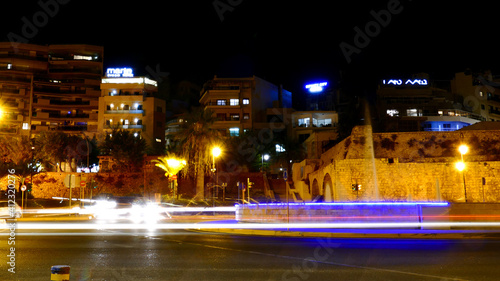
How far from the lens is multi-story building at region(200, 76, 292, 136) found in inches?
2741

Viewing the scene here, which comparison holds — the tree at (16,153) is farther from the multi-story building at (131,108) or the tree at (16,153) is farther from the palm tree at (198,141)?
the palm tree at (198,141)

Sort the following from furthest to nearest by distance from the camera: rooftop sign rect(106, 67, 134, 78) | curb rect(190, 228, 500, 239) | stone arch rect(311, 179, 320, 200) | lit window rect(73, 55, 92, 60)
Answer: lit window rect(73, 55, 92, 60)
rooftop sign rect(106, 67, 134, 78)
stone arch rect(311, 179, 320, 200)
curb rect(190, 228, 500, 239)

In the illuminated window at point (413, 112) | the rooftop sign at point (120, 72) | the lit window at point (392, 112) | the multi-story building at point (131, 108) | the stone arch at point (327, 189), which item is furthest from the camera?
the rooftop sign at point (120, 72)

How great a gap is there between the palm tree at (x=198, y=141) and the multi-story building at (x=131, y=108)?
29.6 metres

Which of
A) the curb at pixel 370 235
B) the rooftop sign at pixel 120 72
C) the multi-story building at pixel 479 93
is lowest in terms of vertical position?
the curb at pixel 370 235

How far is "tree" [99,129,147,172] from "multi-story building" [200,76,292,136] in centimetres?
1550

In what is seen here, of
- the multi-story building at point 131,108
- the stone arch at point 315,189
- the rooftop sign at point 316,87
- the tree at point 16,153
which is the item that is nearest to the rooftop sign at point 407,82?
the rooftop sign at point 316,87

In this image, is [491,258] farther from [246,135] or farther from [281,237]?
[246,135]

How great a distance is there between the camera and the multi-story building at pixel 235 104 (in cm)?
6962

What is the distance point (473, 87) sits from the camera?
254ft

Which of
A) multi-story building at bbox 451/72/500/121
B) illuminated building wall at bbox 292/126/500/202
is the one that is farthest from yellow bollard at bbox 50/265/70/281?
multi-story building at bbox 451/72/500/121

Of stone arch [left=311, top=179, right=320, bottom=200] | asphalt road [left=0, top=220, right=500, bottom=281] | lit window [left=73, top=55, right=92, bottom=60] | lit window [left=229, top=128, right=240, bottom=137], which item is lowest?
asphalt road [left=0, top=220, right=500, bottom=281]

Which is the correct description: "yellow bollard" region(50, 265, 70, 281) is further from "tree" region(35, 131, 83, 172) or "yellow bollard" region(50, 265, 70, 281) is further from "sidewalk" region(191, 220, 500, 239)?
"tree" region(35, 131, 83, 172)

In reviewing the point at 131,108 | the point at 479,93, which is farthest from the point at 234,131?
the point at 479,93
